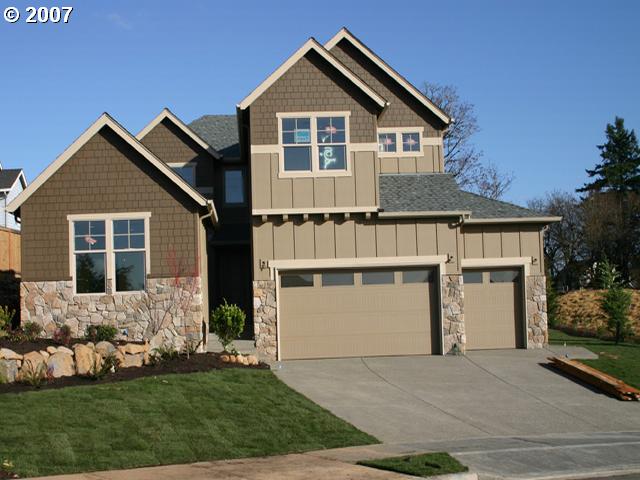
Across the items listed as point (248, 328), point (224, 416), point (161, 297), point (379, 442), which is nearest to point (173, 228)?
point (161, 297)

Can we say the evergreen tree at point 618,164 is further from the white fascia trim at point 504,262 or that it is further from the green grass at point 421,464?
the green grass at point 421,464

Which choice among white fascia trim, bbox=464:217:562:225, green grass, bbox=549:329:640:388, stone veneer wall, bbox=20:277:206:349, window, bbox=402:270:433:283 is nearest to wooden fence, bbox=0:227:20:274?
stone veneer wall, bbox=20:277:206:349

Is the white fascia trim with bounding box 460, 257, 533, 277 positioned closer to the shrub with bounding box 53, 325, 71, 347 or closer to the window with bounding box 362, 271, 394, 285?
the window with bounding box 362, 271, 394, 285

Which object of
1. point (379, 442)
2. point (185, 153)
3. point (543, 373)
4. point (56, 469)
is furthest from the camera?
point (185, 153)

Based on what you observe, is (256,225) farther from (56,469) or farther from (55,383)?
(56,469)

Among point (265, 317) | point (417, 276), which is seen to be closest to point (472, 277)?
point (417, 276)

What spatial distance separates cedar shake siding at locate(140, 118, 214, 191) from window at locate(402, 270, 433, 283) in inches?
331

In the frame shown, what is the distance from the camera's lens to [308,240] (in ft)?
67.4

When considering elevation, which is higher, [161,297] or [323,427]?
[161,297]

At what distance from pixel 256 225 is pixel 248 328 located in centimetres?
492

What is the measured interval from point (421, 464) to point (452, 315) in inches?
429

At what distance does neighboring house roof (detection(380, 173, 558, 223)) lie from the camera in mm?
20875

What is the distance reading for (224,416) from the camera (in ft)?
42.7

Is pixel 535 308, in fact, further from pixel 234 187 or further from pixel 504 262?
pixel 234 187
